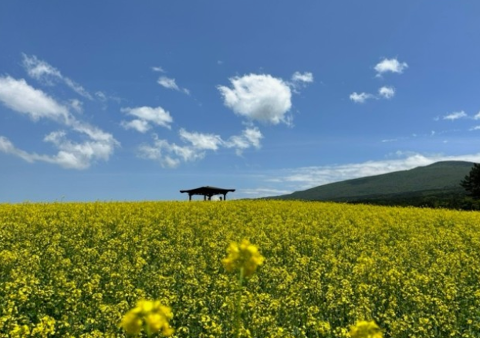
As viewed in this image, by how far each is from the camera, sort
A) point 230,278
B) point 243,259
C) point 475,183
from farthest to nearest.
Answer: point 475,183, point 230,278, point 243,259

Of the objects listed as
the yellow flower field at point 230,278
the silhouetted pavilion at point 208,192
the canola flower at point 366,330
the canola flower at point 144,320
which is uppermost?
the silhouetted pavilion at point 208,192

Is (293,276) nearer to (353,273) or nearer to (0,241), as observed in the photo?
(353,273)

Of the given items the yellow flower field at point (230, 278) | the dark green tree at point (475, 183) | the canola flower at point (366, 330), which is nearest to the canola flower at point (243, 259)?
the yellow flower field at point (230, 278)

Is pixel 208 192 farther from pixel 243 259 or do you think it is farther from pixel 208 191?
pixel 243 259

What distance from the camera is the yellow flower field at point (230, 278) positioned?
28.2ft

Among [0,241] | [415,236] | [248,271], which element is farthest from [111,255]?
[415,236]

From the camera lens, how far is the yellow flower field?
859cm

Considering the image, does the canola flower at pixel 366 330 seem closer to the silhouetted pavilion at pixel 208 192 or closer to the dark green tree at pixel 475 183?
the silhouetted pavilion at pixel 208 192

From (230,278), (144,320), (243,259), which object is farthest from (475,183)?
(144,320)

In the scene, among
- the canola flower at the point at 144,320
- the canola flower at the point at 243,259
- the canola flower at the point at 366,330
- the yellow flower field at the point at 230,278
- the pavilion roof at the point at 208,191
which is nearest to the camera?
the canola flower at the point at 144,320

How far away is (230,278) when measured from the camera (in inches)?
467

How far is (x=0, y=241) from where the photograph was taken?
17.2m

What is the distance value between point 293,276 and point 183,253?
208 inches

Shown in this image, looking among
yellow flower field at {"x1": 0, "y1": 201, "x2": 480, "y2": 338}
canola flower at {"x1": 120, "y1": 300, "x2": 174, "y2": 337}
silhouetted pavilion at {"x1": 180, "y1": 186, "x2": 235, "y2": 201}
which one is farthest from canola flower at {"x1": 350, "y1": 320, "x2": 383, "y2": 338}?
silhouetted pavilion at {"x1": 180, "y1": 186, "x2": 235, "y2": 201}
